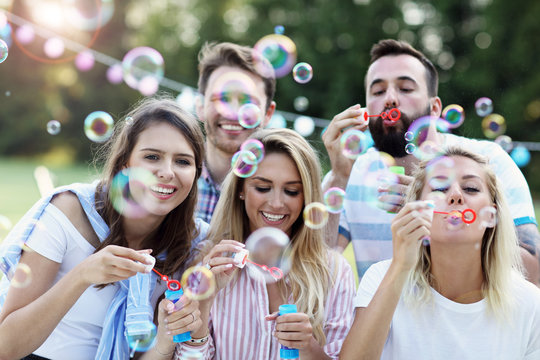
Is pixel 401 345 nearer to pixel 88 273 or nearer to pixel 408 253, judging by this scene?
pixel 408 253

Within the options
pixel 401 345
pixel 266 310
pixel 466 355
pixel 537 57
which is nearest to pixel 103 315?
pixel 266 310

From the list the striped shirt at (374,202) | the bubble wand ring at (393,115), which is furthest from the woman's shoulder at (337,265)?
the bubble wand ring at (393,115)

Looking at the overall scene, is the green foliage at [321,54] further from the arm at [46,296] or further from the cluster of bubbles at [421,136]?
the arm at [46,296]

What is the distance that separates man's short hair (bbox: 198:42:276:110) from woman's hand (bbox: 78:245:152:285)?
5.96 feet

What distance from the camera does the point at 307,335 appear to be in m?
2.09

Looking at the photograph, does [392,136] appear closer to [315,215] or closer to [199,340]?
[315,215]

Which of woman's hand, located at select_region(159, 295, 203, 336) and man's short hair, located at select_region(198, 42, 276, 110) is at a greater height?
man's short hair, located at select_region(198, 42, 276, 110)

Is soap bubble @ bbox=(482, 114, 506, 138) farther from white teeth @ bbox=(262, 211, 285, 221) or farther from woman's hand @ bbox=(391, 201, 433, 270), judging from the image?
woman's hand @ bbox=(391, 201, 433, 270)

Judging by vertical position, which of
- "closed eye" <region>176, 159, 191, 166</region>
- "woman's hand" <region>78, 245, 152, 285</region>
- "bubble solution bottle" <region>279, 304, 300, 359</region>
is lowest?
"bubble solution bottle" <region>279, 304, 300, 359</region>

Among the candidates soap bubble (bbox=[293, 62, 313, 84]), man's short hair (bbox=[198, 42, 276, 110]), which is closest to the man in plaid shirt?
man's short hair (bbox=[198, 42, 276, 110])

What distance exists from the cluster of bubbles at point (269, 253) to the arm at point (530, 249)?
1157mm

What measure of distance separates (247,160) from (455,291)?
1.03m

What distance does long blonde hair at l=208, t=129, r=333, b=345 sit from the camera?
2.46m

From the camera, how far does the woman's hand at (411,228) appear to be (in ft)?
6.39
